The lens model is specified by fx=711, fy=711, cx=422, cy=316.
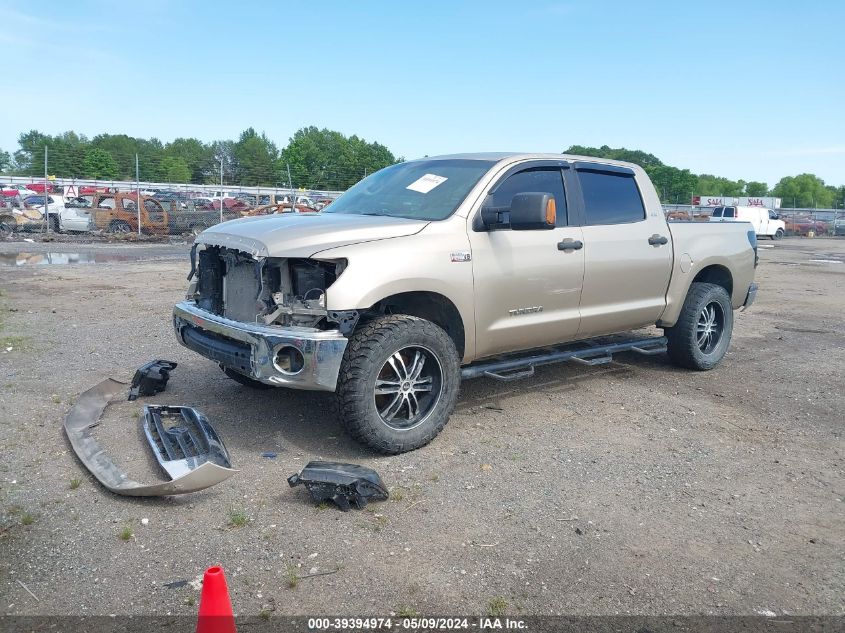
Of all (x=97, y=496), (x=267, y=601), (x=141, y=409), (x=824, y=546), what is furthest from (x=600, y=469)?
(x=141, y=409)

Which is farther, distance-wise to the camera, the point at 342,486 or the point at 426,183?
the point at 426,183

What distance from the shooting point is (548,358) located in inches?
222

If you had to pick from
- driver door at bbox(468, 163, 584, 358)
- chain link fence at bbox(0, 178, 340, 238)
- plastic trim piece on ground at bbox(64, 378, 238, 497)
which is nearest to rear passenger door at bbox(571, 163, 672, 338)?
driver door at bbox(468, 163, 584, 358)

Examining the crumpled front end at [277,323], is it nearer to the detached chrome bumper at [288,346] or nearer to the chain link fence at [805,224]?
the detached chrome bumper at [288,346]

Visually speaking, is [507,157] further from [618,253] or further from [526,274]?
[618,253]

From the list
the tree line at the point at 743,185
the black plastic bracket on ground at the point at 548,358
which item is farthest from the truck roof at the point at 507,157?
the tree line at the point at 743,185

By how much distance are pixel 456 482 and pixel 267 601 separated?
1.52 metres

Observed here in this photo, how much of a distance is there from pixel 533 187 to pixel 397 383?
76.6 inches

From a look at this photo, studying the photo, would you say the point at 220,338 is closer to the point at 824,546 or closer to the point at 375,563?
the point at 375,563

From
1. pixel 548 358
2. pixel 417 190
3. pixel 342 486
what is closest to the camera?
pixel 342 486

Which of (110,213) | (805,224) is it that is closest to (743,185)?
(805,224)

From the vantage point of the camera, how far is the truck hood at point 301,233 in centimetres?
424

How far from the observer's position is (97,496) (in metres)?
3.79

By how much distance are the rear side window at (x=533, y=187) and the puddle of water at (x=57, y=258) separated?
1324cm
